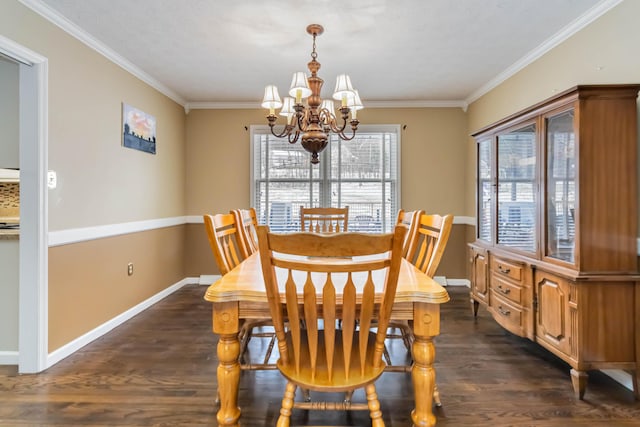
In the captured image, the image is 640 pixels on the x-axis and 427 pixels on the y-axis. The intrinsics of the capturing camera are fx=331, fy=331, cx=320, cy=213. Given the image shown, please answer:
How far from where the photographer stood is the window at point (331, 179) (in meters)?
4.32

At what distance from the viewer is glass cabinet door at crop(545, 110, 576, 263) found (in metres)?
1.96

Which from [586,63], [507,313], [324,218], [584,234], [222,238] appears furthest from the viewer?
[324,218]

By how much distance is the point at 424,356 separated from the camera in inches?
53.7

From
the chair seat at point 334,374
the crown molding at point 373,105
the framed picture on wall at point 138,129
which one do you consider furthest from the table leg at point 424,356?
the crown molding at point 373,105

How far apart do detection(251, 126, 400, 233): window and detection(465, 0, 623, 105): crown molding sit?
1241mm

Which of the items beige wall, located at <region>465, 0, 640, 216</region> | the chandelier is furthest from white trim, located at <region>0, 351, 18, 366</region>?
beige wall, located at <region>465, 0, 640, 216</region>

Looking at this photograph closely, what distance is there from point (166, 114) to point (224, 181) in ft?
3.40

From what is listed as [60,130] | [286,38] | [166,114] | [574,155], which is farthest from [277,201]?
[574,155]

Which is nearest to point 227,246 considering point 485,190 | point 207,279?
point 485,190

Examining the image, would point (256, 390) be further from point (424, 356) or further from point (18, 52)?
point (18, 52)

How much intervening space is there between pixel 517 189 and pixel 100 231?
3334 mm

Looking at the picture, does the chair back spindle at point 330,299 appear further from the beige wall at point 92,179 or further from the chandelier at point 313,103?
the beige wall at point 92,179

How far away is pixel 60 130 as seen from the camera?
91.7 inches

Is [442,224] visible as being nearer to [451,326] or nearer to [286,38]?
[451,326]
